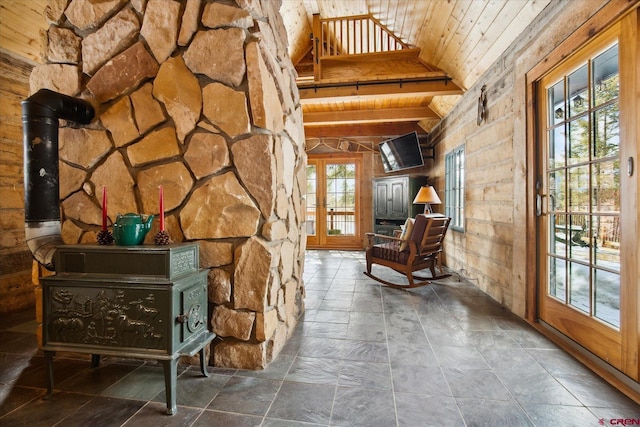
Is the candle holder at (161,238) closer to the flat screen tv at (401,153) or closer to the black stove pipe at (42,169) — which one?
the black stove pipe at (42,169)

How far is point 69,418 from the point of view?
1.36m

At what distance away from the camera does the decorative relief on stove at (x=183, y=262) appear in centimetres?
148

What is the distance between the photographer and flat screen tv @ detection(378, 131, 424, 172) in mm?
5824

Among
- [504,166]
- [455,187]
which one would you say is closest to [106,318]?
[504,166]

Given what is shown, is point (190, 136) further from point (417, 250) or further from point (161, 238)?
point (417, 250)

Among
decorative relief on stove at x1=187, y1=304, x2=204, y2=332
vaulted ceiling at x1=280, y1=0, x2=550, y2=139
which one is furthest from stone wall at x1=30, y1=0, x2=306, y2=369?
vaulted ceiling at x1=280, y1=0, x2=550, y2=139

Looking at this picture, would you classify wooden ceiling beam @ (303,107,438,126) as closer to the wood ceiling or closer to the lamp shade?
the wood ceiling

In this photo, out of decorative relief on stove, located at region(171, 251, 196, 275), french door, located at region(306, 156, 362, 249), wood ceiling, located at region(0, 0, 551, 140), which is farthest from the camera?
french door, located at region(306, 156, 362, 249)

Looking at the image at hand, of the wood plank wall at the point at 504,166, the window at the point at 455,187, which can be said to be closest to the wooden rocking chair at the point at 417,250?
the wood plank wall at the point at 504,166

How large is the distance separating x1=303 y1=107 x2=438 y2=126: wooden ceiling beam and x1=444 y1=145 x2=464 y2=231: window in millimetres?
976

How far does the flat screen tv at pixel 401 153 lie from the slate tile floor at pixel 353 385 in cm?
401

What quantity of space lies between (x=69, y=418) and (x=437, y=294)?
3.12m

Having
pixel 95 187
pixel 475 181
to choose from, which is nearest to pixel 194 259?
pixel 95 187

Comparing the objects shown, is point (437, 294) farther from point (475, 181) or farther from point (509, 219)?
point (475, 181)
